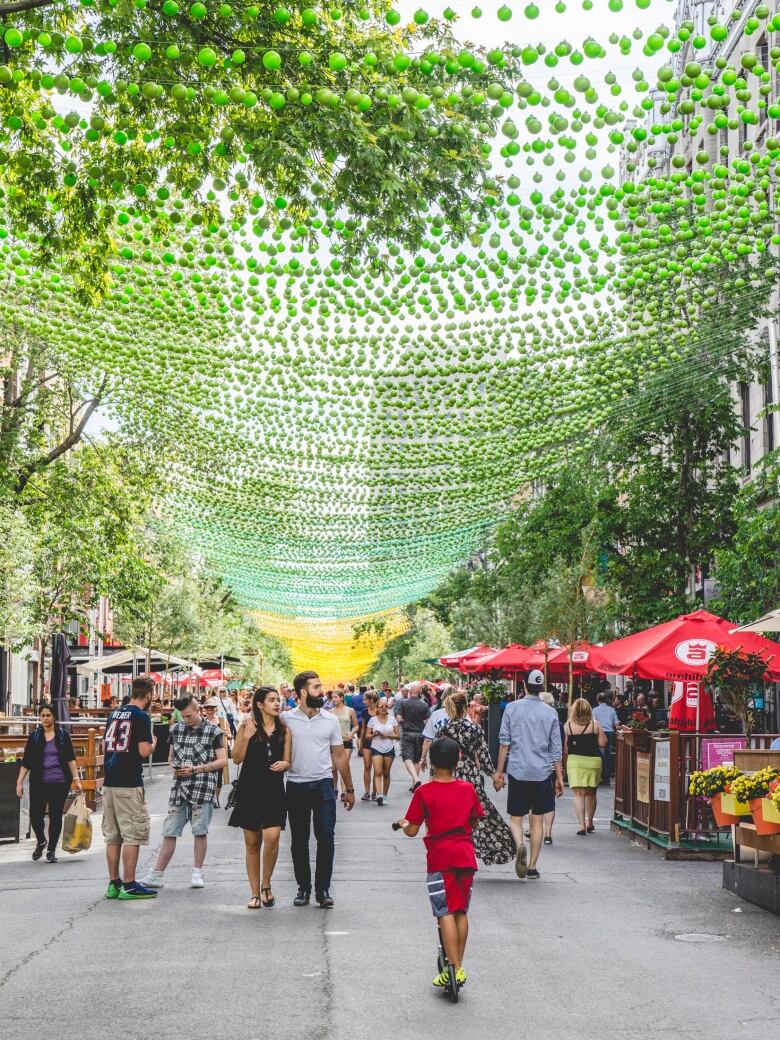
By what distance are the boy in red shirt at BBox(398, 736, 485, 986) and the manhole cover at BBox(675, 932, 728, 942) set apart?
8.05 feet

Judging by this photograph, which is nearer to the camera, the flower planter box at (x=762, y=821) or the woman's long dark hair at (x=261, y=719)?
the flower planter box at (x=762, y=821)

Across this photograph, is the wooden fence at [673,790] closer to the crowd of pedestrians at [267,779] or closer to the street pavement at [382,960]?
the street pavement at [382,960]

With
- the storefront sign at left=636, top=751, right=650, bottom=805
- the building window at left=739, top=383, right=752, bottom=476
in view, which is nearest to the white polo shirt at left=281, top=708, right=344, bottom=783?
the storefront sign at left=636, top=751, right=650, bottom=805

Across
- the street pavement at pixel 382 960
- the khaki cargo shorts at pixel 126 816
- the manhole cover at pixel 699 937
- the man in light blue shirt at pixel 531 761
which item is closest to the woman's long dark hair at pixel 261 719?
the khaki cargo shorts at pixel 126 816

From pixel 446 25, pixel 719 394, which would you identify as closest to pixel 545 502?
pixel 719 394

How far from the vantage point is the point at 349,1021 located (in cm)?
672

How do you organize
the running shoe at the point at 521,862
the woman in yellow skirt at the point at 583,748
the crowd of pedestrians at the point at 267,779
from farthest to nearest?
1. the woman in yellow skirt at the point at 583,748
2. the running shoe at the point at 521,862
3. the crowd of pedestrians at the point at 267,779

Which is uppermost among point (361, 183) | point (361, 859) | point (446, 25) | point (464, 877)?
point (446, 25)

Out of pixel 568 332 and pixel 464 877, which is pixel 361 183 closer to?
pixel 464 877

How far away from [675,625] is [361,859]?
17.6 feet

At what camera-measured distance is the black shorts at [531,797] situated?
1266cm

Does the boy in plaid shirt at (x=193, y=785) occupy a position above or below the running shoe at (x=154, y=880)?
above

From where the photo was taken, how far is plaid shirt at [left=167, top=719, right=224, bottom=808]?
11562 mm

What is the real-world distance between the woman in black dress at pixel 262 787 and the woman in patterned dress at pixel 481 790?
2009 millimetres
